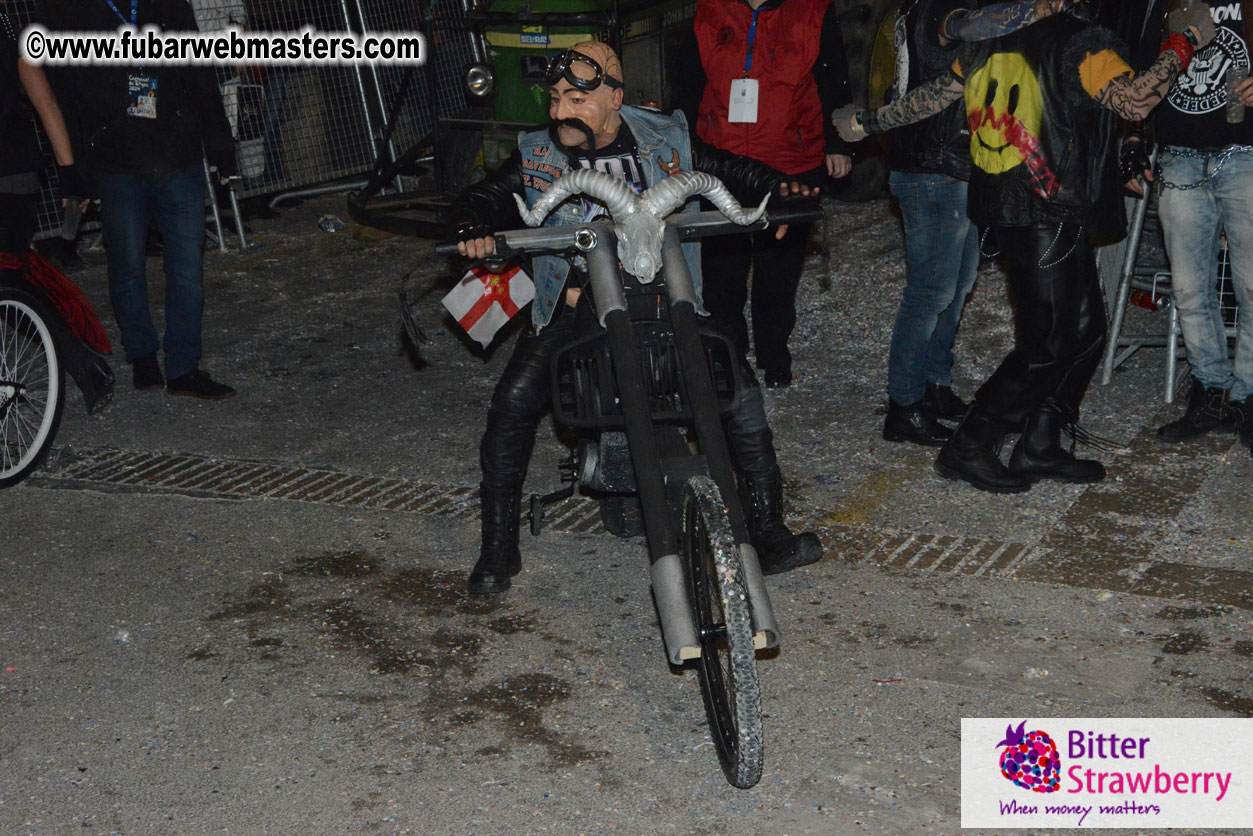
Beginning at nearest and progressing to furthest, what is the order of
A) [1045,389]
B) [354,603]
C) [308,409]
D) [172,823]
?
[172,823] → [354,603] → [1045,389] → [308,409]

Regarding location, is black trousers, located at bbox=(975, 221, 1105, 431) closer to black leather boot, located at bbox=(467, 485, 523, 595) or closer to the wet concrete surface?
the wet concrete surface

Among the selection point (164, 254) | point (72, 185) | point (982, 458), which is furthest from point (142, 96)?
point (982, 458)

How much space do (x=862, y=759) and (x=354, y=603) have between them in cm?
198

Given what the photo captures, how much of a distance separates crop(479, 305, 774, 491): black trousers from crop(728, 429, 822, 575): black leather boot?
0.03 m

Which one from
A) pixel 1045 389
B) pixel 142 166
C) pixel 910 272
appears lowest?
pixel 1045 389

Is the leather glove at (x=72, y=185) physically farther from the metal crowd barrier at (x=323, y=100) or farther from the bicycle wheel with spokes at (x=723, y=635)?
the bicycle wheel with spokes at (x=723, y=635)

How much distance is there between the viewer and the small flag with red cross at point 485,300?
4.54 meters

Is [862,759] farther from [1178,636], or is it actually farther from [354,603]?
[354,603]

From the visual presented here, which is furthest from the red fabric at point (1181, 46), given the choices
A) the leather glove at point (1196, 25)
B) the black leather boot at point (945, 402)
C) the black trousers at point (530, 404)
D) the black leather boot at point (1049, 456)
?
the black trousers at point (530, 404)

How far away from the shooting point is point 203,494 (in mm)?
5855

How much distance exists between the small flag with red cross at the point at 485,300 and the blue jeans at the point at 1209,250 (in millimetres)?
2880

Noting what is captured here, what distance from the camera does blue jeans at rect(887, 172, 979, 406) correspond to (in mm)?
5555

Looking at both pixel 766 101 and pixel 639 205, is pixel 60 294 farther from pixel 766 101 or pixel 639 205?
pixel 639 205

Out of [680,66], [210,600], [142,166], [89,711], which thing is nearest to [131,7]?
[142,166]
